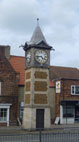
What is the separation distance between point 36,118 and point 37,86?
3.43 m

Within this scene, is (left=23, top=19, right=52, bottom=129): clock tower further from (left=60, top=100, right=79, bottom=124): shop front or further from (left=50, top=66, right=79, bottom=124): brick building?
(left=60, top=100, right=79, bottom=124): shop front

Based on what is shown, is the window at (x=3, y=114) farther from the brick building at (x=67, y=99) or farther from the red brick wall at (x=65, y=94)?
the red brick wall at (x=65, y=94)

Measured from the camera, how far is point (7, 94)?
101 feet

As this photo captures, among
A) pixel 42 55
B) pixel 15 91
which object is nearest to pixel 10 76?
pixel 15 91

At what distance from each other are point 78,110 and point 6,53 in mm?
14184

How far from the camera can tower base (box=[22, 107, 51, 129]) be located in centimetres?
2528

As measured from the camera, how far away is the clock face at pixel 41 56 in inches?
1045

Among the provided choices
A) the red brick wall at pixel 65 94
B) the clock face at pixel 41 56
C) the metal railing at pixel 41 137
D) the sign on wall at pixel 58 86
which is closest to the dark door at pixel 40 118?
the clock face at pixel 41 56

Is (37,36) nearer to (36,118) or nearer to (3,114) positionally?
(36,118)

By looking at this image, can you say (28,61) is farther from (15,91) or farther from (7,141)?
(7,141)

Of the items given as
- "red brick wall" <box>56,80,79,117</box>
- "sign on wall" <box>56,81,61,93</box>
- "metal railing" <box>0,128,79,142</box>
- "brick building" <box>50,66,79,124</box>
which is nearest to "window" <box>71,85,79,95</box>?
"brick building" <box>50,66,79,124</box>

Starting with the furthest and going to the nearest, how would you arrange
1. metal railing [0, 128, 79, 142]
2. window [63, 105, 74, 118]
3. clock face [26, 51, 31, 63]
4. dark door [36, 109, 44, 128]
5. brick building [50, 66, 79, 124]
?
window [63, 105, 74, 118], brick building [50, 66, 79, 124], clock face [26, 51, 31, 63], dark door [36, 109, 44, 128], metal railing [0, 128, 79, 142]

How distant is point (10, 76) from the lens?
3125 centimetres

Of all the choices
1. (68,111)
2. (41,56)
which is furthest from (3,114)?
(68,111)
